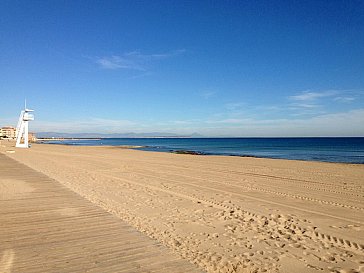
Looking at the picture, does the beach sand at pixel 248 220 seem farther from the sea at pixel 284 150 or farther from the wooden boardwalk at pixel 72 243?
the sea at pixel 284 150

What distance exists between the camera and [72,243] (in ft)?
15.5

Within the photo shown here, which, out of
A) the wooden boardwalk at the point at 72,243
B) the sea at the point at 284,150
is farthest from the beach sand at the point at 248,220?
the sea at the point at 284,150

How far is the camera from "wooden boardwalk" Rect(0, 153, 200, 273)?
3939 millimetres

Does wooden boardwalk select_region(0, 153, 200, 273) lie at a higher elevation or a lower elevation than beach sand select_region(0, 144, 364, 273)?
higher

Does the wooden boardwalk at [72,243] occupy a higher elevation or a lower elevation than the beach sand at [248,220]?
higher

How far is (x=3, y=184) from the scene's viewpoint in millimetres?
10531

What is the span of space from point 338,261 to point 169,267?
2592 millimetres

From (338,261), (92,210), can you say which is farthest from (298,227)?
(92,210)

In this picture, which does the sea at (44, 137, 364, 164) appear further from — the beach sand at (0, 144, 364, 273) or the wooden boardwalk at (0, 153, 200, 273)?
the wooden boardwalk at (0, 153, 200, 273)

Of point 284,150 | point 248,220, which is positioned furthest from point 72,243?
point 284,150

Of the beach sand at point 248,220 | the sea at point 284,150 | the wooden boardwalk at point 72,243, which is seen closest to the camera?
the wooden boardwalk at point 72,243

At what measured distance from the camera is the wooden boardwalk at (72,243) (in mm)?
3939

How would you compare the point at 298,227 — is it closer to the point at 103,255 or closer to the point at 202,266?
the point at 202,266

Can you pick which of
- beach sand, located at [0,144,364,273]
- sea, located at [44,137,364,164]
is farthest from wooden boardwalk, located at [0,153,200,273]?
sea, located at [44,137,364,164]
